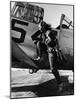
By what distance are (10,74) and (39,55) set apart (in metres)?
0.38

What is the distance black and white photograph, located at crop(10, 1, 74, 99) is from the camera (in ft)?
7.88

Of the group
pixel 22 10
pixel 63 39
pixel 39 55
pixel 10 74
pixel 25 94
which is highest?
pixel 22 10

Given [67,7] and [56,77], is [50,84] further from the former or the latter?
[67,7]

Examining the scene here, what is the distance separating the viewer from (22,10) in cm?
243

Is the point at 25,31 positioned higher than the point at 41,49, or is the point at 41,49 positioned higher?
the point at 25,31

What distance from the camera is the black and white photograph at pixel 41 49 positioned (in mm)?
2400

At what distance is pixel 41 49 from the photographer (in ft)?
8.23

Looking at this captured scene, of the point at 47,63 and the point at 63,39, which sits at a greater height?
the point at 63,39

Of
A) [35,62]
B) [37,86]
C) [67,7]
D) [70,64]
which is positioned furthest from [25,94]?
[67,7]
